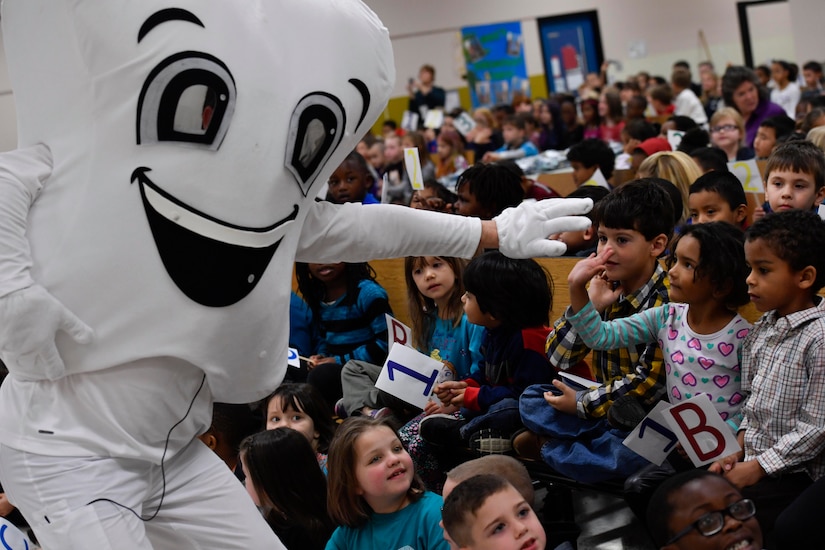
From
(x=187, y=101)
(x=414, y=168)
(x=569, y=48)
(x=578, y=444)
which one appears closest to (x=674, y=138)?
(x=414, y=168)

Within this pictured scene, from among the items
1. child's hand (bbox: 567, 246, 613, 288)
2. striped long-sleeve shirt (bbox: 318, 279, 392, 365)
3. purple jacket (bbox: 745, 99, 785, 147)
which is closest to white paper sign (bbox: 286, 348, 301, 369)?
striped long-sleeve shirt (bbox: 318, 279, 392, 365)

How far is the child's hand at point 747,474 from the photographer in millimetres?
2688

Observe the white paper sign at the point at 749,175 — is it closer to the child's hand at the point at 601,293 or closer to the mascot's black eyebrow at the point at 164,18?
the child's hand at the point at 601,293

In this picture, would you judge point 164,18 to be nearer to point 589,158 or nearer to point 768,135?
point 589,158

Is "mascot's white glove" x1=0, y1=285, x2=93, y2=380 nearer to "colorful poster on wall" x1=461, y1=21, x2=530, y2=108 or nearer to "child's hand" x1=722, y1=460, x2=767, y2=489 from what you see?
"child's hand" x1=722, y1=460, x2=767, y2=489

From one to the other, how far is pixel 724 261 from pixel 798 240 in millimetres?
272

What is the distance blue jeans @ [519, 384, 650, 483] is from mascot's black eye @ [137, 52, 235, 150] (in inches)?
58.1

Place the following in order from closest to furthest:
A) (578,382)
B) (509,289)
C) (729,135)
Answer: (578,382) < (509,289) < (729,135)

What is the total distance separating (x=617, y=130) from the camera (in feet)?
32.0

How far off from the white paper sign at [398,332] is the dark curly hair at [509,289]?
546 millimetres

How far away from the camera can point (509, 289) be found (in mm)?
3510

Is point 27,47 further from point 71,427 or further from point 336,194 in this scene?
point 336,194

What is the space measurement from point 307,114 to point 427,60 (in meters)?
15.7

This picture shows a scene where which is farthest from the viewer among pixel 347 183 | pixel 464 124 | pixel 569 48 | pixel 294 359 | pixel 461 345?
pixel 569 48
